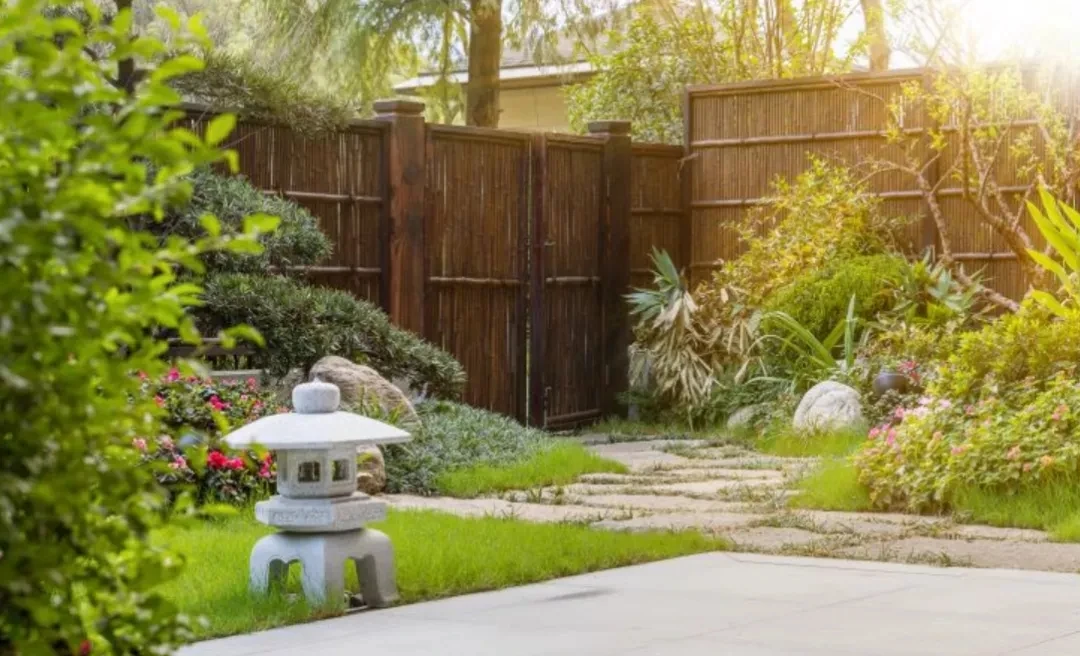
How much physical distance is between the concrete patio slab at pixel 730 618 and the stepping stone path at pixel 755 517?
435mm

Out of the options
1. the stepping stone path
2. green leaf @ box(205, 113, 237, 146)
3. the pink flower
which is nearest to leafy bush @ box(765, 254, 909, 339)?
the stepping stone path

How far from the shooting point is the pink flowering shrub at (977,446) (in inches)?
339

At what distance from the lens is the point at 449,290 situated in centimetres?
1388

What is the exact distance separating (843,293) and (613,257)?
7.49 feet

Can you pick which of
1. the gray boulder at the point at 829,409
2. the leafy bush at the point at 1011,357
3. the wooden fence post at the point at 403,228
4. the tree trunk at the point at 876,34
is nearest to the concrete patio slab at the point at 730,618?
the leafy bush at the point at 1011,357

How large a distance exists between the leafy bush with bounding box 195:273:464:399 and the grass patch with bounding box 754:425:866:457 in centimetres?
224

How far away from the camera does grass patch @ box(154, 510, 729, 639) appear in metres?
6.09

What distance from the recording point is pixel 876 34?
2012cm

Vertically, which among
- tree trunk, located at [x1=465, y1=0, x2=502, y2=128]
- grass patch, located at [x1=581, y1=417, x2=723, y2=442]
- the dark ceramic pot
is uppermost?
tree trunk, located at [x1=465, y1=0, x2=502, y2=128]

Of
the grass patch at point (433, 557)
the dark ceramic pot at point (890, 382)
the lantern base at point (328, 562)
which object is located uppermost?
the dark ceramic pot at point (890, 382)

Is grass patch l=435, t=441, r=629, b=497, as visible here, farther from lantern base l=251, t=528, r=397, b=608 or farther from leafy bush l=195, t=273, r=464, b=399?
lantern base l=251, t=528, r=397, b=608

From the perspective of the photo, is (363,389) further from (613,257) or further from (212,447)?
(613,257)

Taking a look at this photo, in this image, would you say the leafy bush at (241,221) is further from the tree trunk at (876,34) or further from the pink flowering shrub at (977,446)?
the tree trunk at (876,34)

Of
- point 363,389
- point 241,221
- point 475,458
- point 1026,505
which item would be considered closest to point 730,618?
point 1026,505
